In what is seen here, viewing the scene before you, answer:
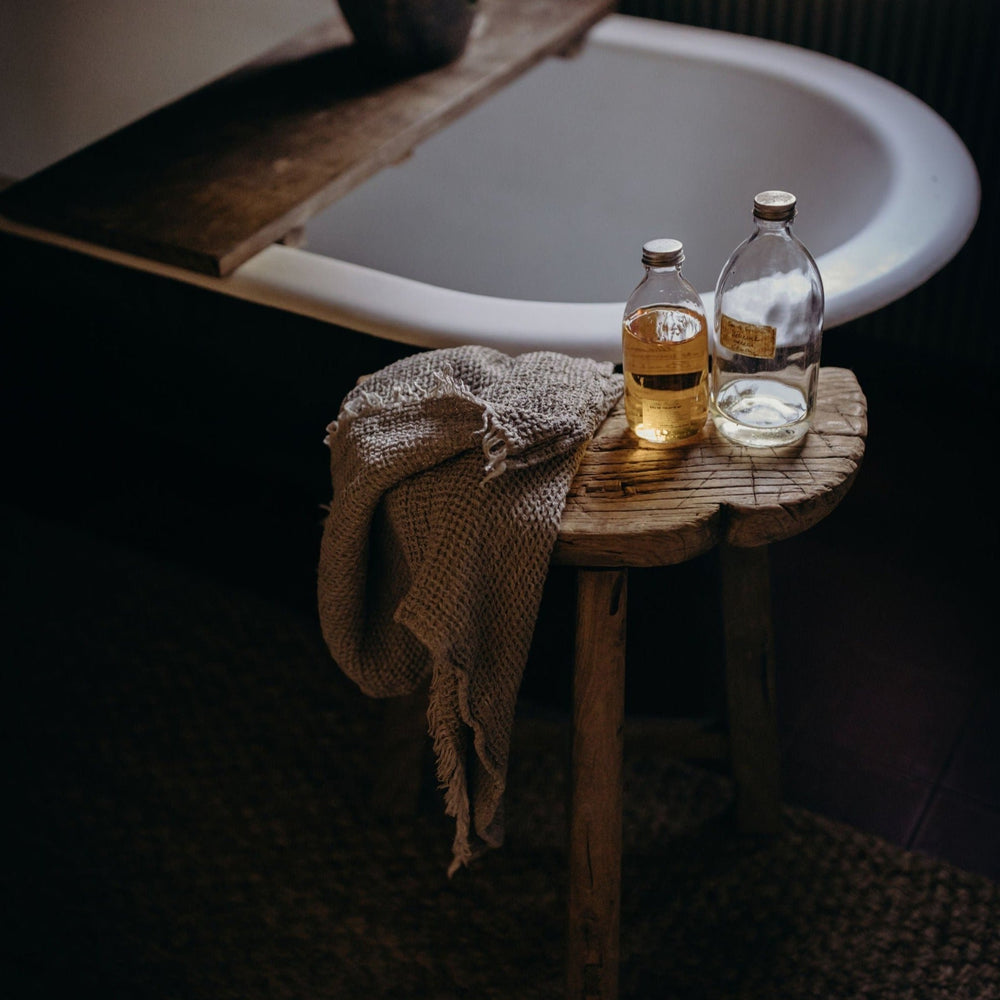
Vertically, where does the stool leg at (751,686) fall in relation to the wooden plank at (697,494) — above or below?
below

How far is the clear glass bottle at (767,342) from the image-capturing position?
0.86m

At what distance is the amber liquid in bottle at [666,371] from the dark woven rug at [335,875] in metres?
0.41

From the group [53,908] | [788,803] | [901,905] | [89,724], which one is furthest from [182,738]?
[901,905]

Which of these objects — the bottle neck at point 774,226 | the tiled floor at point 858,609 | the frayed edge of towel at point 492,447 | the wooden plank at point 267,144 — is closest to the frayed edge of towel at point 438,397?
the frayed edge of towel at point 492,447

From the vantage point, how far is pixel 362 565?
92cm

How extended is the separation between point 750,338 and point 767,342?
0.04 feet

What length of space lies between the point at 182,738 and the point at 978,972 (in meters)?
0.95

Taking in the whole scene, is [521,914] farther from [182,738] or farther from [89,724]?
[89,724]

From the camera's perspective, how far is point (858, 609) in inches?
63.2

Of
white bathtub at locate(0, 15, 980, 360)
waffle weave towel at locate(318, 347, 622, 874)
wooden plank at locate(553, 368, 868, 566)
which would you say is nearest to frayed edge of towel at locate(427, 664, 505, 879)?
waffle weave towel at locate(318, 347, 622, 874)

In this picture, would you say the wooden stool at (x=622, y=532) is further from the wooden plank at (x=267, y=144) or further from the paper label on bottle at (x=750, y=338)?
the wooden plank at (x=267, y=144)

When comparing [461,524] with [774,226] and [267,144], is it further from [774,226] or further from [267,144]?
[267,144]

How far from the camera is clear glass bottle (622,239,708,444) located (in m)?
0.87

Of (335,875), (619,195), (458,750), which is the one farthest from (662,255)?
(619,195)
